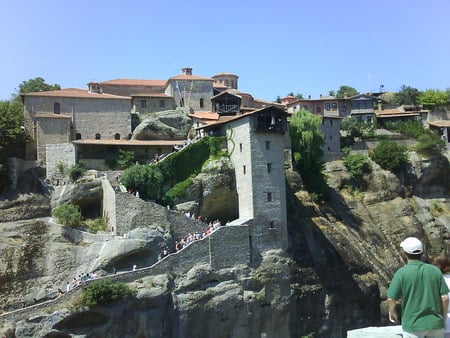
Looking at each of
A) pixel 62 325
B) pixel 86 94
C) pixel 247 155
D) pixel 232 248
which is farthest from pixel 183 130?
pixel 62 325

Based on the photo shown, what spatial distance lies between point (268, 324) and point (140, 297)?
404 inches

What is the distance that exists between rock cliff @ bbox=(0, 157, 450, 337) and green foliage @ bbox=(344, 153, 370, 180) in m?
4.92

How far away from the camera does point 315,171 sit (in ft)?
149

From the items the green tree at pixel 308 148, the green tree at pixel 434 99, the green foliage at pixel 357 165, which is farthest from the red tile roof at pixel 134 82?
the green tree at pixel 434 99

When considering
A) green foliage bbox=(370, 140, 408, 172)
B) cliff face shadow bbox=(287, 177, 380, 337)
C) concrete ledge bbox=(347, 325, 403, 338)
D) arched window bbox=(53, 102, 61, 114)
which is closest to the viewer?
concrete ledge bbox=(347, 325, 403, 338)

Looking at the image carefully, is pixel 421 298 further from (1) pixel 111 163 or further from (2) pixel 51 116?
(2) pixel 51 116

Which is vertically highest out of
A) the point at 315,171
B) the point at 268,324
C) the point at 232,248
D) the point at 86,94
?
the point at 86,94

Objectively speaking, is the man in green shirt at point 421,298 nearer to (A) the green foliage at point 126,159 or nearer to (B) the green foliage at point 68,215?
(B) the green foliage at point 68,215

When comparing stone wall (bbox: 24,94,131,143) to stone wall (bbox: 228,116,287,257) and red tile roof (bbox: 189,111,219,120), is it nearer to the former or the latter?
red tile roof (bbox: 189,111,219,120)

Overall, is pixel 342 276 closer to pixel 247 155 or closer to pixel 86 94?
pixel 247 155

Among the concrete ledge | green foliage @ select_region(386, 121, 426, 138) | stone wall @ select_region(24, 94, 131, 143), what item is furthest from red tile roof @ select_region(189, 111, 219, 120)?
the concrete ledge

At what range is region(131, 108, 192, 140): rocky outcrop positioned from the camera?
43.2 m

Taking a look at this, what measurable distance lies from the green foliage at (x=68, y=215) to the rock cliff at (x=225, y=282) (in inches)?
21.2

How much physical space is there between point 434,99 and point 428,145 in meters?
17.8
